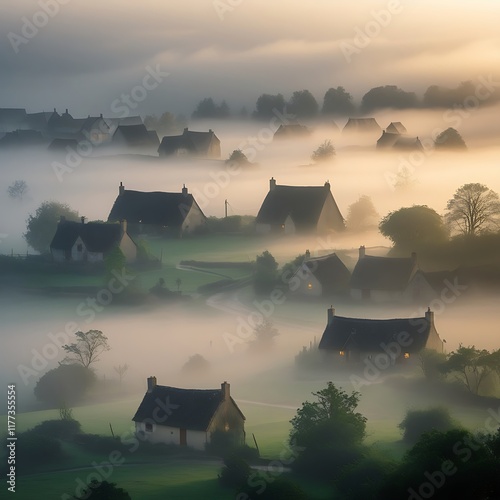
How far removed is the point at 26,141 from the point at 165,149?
15.5m

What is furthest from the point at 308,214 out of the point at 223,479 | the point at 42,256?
the point at 223,479

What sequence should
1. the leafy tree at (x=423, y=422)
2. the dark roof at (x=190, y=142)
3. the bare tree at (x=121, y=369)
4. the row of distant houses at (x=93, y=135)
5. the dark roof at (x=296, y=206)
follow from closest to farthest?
the leafy tree at (x=423, y=422), the bare tree at (x=121, y=369), the dark roof at (x=296, y=206), the dark roof at (x=190, y=142), the row of distant houses at (x=93, y=135)

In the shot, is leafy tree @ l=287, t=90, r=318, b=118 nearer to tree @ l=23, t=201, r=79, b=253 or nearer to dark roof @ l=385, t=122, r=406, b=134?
dark roof @ l=385, t=122, r=406, b=134

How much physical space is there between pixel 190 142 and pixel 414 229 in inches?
2009

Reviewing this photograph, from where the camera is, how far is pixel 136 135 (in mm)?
161625

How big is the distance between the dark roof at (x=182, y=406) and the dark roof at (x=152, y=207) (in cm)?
4383

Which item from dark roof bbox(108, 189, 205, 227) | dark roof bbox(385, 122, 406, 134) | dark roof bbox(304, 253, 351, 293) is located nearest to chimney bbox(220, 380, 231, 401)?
dark roof bbox(304, 253, 351, 293)

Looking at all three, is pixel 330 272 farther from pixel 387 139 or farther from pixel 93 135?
pixel 93 135

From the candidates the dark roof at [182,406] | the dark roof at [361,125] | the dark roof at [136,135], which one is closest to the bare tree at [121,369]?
the dark roof at [182,406]

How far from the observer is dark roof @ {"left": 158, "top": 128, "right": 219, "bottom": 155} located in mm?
153000

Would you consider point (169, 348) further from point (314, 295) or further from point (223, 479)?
point (223, 479)

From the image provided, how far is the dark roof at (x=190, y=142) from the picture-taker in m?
153

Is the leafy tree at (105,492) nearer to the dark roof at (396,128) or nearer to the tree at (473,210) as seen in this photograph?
the tree at (473,210)

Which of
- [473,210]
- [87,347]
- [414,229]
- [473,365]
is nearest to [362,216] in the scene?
[473,210]
